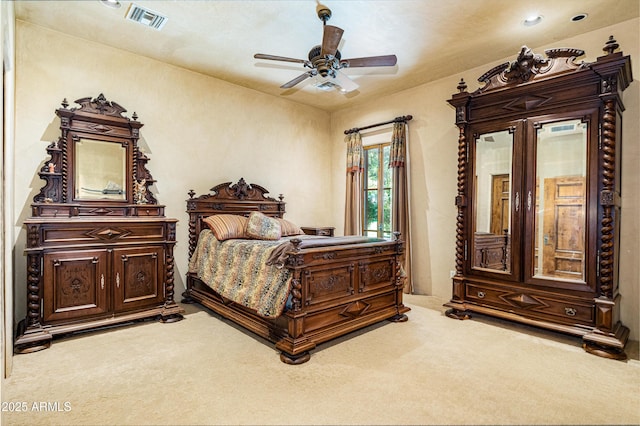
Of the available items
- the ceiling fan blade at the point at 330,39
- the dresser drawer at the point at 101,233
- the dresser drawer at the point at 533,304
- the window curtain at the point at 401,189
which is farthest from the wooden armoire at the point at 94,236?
the dresser drawer at the point at 533,304

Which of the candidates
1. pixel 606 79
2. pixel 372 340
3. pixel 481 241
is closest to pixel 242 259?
pixel 372 340

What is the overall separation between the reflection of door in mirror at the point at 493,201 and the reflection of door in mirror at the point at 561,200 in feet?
0.93

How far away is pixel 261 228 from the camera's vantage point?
4078mm

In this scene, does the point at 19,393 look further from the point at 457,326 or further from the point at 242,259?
the point at 457,326

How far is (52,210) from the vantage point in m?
3.25

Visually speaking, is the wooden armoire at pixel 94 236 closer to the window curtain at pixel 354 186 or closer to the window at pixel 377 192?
the window curtain at pixel 354 186

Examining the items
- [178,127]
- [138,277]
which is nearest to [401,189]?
[178,127]

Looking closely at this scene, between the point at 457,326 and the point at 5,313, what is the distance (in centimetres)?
379

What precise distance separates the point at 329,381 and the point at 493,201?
2604 millimetres

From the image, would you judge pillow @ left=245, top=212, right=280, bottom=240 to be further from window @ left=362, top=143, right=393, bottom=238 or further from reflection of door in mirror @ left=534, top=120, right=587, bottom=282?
reflection of door in mirror @ left=534, top=120, right=587, bottom=282

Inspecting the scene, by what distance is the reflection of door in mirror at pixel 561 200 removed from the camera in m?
3.05

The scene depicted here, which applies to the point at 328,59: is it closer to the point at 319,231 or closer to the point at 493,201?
the point at 493,201

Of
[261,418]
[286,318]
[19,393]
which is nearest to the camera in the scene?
[261,418]

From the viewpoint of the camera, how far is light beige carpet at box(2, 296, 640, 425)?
75.4 inches
